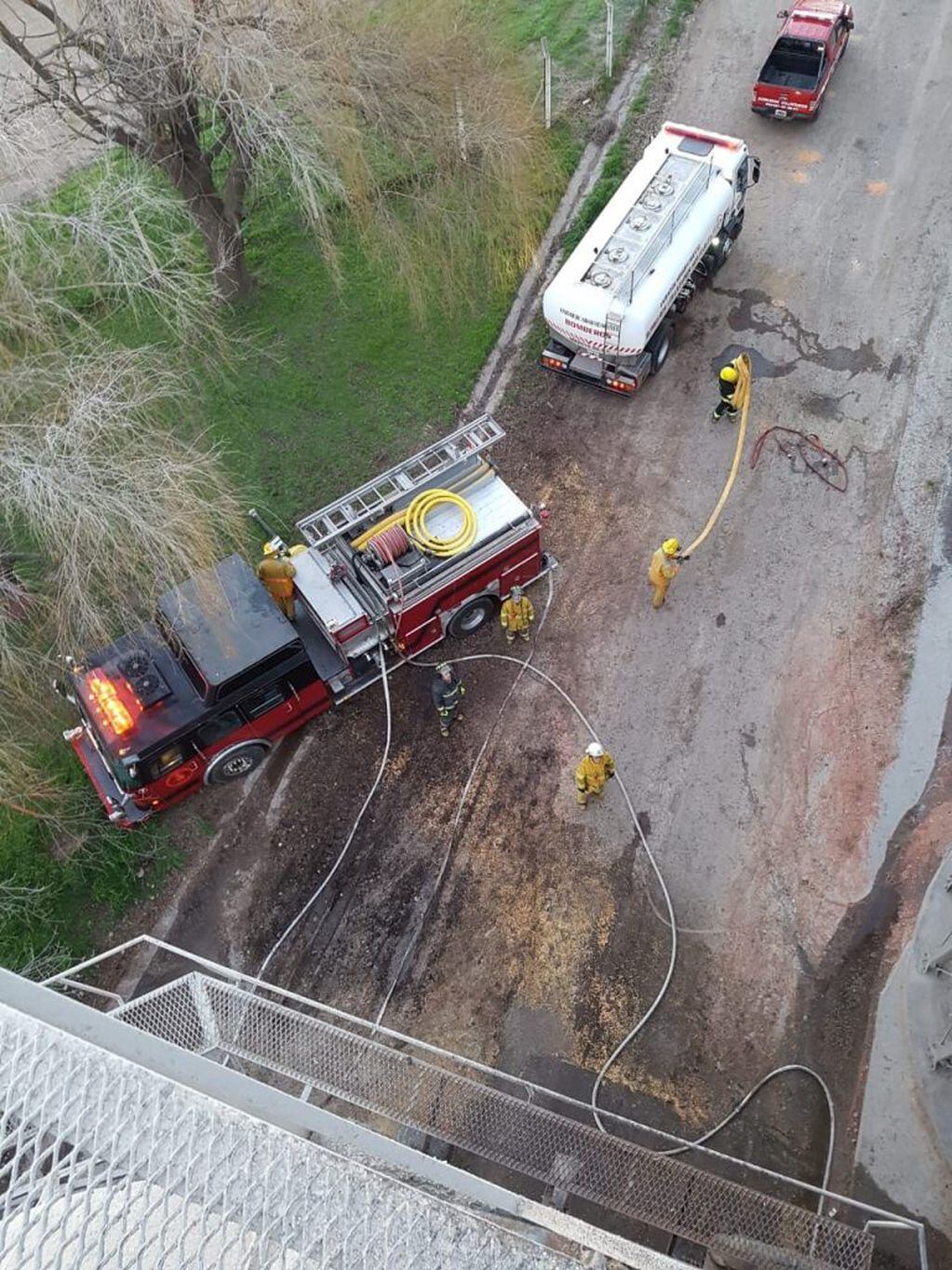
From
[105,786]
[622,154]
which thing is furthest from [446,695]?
[622,154]

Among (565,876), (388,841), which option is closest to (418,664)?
(388,841)

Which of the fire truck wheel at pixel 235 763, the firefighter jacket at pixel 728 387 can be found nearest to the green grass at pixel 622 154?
the firefighter jacket at pixel 728 387

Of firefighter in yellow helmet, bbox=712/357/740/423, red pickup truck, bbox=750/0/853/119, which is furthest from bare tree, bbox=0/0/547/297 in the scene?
red pickup truck, bbox=750/0/853/119

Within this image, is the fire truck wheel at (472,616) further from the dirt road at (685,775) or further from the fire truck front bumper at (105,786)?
the fire truck front bumper at (105,786)

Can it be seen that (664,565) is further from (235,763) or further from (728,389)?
(235,763)

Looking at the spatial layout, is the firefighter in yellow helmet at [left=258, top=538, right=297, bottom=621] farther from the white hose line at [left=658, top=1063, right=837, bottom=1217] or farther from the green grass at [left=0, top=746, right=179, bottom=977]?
the white hose line at [left=658, top=1063, right=837, bottom=1217]

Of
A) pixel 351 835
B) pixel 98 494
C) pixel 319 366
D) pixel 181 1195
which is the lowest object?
pixel 351 835
